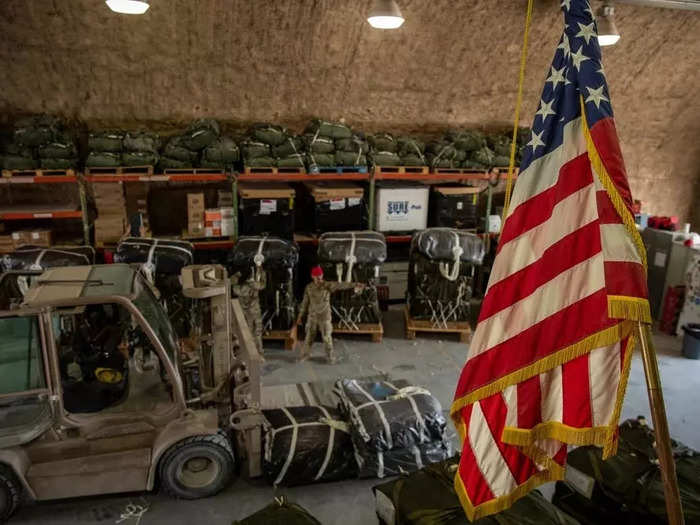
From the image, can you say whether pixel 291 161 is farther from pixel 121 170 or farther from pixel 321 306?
pixel 321 306

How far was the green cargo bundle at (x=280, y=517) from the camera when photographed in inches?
125

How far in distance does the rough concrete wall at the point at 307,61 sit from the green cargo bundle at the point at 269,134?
0.67 metres

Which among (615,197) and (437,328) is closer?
(615,197)

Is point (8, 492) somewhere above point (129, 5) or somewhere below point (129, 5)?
below

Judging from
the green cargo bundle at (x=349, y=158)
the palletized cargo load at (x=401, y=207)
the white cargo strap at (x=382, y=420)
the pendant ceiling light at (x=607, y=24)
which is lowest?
the white cargo strap at (x=382, y=420)

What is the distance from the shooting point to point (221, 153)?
938 centimetres

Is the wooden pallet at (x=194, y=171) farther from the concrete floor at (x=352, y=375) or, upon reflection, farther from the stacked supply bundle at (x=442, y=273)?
the stacked supply bundle at (x=442, y=273)

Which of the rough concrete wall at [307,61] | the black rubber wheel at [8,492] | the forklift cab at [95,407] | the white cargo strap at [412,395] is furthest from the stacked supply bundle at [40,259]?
the white cargo strap at [412,395]

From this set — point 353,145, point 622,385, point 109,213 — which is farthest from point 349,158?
point 622,385

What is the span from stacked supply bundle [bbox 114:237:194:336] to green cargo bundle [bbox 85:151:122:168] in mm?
1430

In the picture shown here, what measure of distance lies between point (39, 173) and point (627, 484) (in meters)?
8.92

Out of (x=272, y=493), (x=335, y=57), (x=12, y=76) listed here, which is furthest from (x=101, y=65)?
(x=272, y=493)

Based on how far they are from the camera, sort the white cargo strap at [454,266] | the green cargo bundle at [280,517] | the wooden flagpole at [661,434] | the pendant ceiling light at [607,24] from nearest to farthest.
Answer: the wooden flagpole at [661,434]
the green cargo bundle at [280,517]
the pendant ceiling light at [607,24]
the white cargo strap at [454,266]

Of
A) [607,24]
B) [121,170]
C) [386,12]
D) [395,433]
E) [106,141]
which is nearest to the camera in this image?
[395,433]
